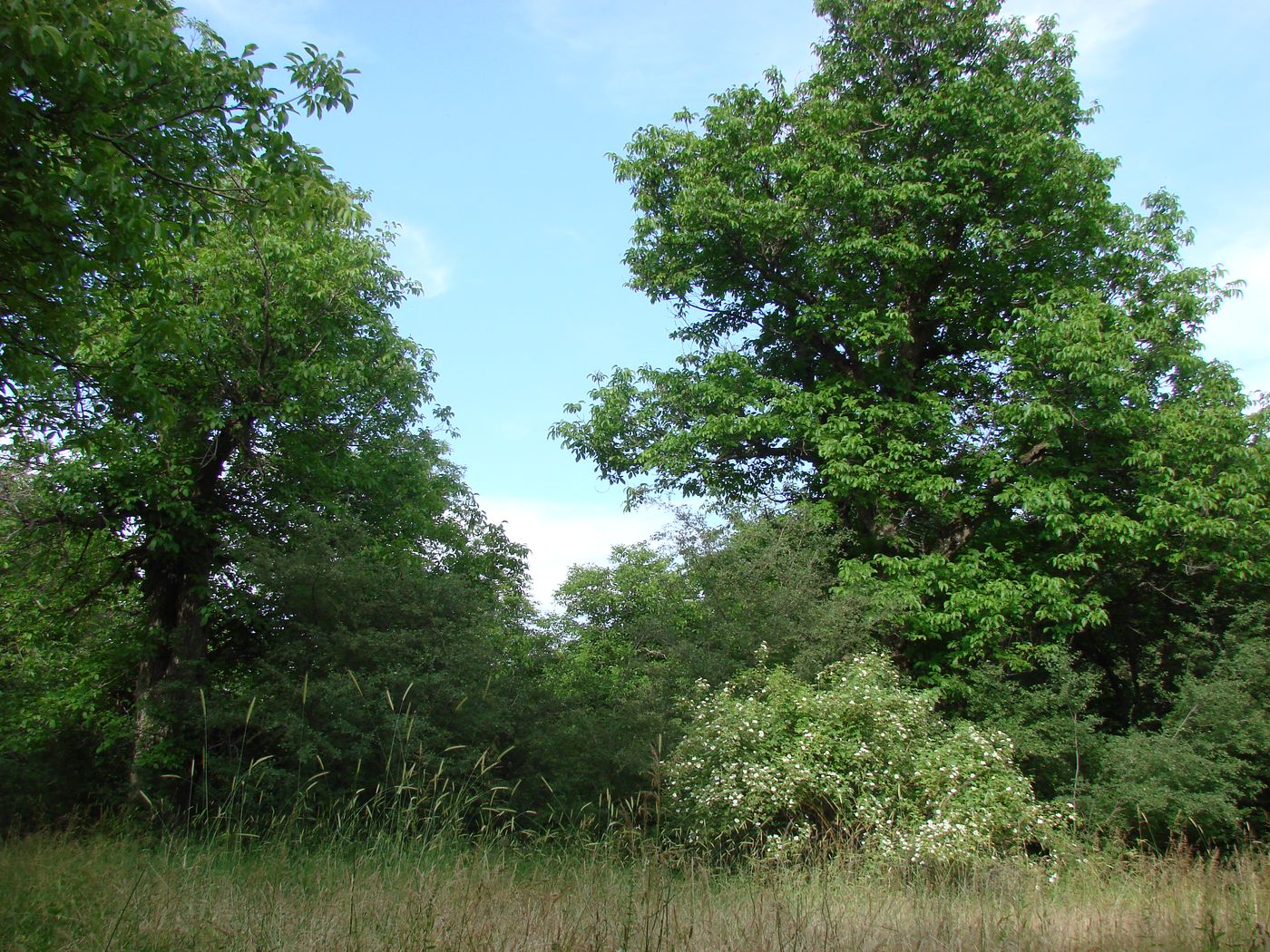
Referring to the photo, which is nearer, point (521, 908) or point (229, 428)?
point (521, 908)

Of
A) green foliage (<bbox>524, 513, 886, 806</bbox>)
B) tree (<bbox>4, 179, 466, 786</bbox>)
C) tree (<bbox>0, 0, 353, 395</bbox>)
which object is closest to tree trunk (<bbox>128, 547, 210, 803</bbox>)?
tree (<bbox>4, 179, 466, 786</bbox>)

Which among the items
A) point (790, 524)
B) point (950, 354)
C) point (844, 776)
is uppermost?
point (950, 354)

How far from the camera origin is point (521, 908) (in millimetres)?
4164

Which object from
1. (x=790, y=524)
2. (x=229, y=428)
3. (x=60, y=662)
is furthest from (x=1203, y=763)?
(x=60, y=662)

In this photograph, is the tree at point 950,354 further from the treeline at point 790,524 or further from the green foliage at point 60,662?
the green foliage at point 60,662

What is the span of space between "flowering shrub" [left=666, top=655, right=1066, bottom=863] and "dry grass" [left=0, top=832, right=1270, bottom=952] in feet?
12.8

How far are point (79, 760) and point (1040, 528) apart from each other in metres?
16.2

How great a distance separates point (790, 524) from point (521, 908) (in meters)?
10.5

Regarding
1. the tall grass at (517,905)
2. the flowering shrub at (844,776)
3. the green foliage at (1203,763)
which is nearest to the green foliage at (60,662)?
the tall grass at (517,905)

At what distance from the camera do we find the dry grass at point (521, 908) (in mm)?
3762

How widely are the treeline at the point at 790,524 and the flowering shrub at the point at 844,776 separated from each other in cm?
6

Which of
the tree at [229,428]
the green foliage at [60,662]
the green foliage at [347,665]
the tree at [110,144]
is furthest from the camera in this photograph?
the green foliage at [60,662]

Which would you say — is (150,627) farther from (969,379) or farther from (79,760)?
(969,379)

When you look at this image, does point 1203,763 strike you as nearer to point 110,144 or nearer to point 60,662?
point 110,144
